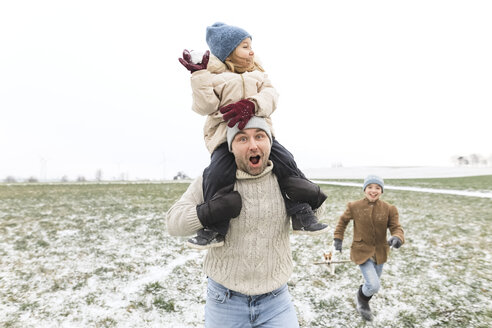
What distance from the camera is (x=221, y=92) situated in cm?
177

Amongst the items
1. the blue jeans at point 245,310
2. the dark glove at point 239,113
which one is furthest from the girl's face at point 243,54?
the blue jeans at point 245,310

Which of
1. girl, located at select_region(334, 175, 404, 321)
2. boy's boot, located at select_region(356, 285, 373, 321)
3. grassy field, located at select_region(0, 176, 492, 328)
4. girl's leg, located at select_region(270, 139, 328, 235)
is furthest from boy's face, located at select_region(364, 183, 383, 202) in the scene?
girl's leg, located at select_region(270, 139, 328, 235)

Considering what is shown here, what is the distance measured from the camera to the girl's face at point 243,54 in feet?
6.06

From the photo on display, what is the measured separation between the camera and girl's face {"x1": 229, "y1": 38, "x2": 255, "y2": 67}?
1.85 m

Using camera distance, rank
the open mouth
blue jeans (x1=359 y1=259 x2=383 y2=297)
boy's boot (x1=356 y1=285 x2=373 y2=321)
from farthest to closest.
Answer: boy's boot (x1=356 y1=285 x2=373 y2=321) → blue jeans (x1=359 y1=259 x2=383 y2=297) → the open mouth

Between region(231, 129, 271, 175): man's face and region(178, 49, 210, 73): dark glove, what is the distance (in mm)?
422

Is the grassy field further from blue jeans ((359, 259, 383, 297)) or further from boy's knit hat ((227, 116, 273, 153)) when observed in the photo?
boy's knit hat ((227, 116, 273, 153))

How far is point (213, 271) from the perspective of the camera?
1923 millimetres

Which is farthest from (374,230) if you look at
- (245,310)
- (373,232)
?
(245,310)

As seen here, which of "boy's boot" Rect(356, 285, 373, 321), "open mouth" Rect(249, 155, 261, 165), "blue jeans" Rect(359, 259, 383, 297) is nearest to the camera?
"open mouth" Rect(249, 155, 261, 165)

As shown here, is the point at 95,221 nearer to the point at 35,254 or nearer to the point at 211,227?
the point at 35,254

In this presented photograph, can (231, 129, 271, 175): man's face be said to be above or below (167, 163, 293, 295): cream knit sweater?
above

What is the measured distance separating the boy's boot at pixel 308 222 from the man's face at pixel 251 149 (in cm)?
38

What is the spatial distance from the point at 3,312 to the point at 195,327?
267 cm
